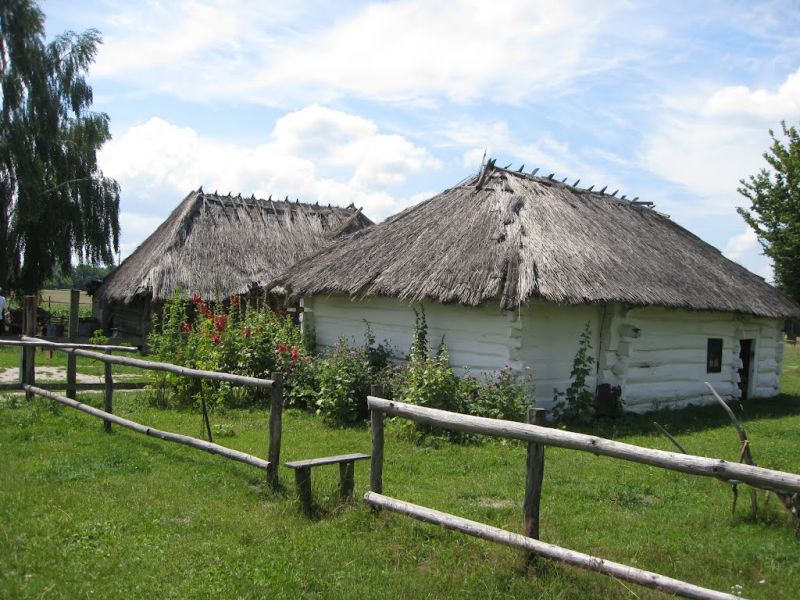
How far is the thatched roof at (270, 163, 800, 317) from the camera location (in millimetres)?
10148

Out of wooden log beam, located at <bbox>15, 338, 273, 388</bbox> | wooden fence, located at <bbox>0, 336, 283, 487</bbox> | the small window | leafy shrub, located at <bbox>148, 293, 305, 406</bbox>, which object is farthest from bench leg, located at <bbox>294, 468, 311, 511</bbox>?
the small window

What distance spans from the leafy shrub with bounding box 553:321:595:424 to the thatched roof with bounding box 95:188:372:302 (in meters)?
9.62

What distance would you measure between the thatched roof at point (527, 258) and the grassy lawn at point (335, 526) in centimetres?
269

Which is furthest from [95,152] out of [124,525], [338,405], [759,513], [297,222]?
[759,513]

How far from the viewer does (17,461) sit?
265 inches

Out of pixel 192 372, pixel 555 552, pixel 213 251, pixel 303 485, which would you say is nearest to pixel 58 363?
pixel 213 251

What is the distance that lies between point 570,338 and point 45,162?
18513mm

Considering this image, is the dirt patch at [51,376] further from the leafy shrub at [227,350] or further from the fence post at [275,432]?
the fence post at [275,432]

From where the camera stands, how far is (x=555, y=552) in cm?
420

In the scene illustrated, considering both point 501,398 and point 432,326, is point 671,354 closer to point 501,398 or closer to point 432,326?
point 432,326

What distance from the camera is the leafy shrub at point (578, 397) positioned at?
33.6 ft

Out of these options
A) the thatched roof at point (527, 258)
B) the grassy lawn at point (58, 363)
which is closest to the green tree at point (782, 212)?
the thatched roof at point (527, 258)

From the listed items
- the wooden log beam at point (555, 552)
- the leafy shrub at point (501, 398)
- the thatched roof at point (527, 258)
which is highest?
the thatched roof at point (527, 258)

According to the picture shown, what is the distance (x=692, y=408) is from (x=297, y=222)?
519 inches
